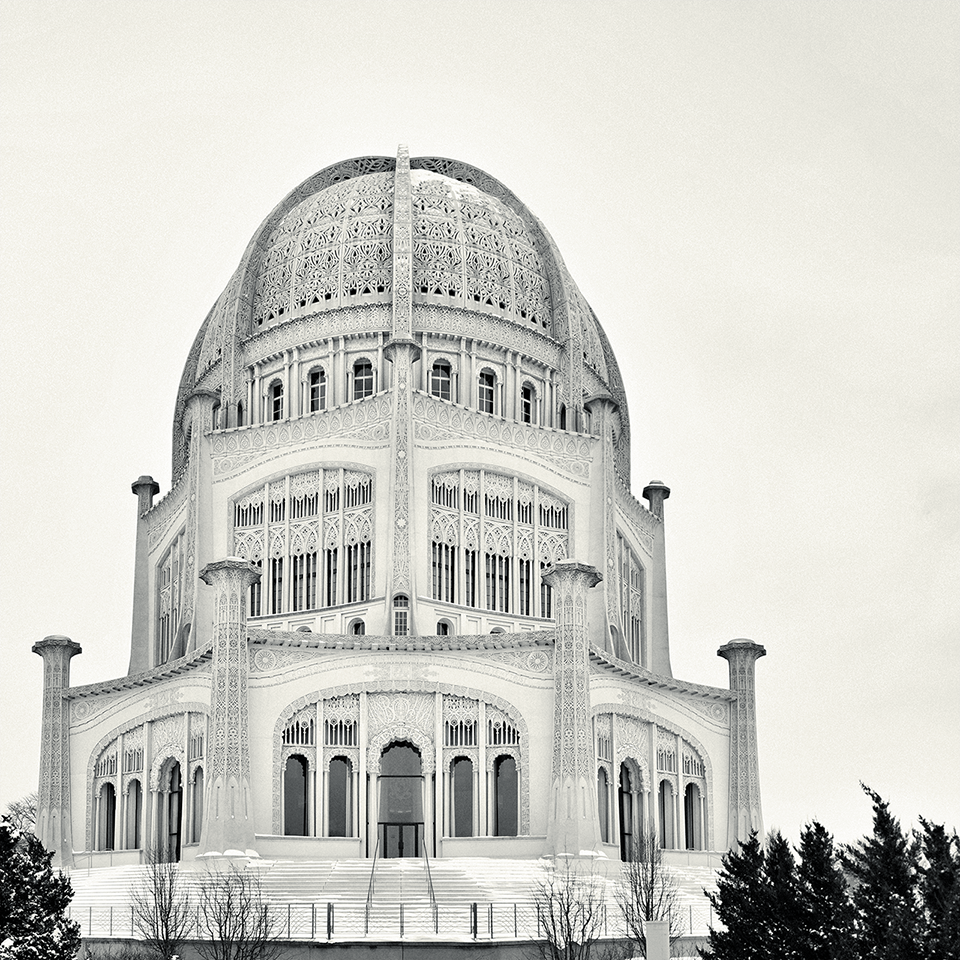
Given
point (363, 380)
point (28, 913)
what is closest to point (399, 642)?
point (363, 380)

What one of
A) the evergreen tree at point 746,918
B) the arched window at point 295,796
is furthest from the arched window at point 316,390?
the evergreen tree at point 746,918

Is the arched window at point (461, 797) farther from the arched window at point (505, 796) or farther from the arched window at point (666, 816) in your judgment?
the arched window at point (666, 816)

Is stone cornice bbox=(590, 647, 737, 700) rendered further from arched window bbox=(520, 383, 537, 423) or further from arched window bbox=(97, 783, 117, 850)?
arched window bbox=(97, 783, 117, 850)

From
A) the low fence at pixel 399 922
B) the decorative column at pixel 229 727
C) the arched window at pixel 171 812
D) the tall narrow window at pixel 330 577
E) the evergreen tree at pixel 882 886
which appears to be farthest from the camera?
the tall narrow window at pixel 330 577

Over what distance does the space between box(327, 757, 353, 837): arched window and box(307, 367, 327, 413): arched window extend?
20.1m

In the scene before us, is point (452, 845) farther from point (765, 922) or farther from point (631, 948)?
point (765, 922)

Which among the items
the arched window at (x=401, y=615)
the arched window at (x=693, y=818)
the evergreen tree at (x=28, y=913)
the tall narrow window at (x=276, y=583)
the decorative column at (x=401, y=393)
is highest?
the decorative column at (x=401, y=393)

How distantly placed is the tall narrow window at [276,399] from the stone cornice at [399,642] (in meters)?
17.8

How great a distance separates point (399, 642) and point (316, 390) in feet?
60.9

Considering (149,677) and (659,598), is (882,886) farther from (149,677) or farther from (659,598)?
(659,598)

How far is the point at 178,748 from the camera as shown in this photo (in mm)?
58562

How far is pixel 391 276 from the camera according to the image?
72.4m

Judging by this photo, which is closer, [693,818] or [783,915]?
[783,915]

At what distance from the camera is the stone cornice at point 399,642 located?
2242 inches
